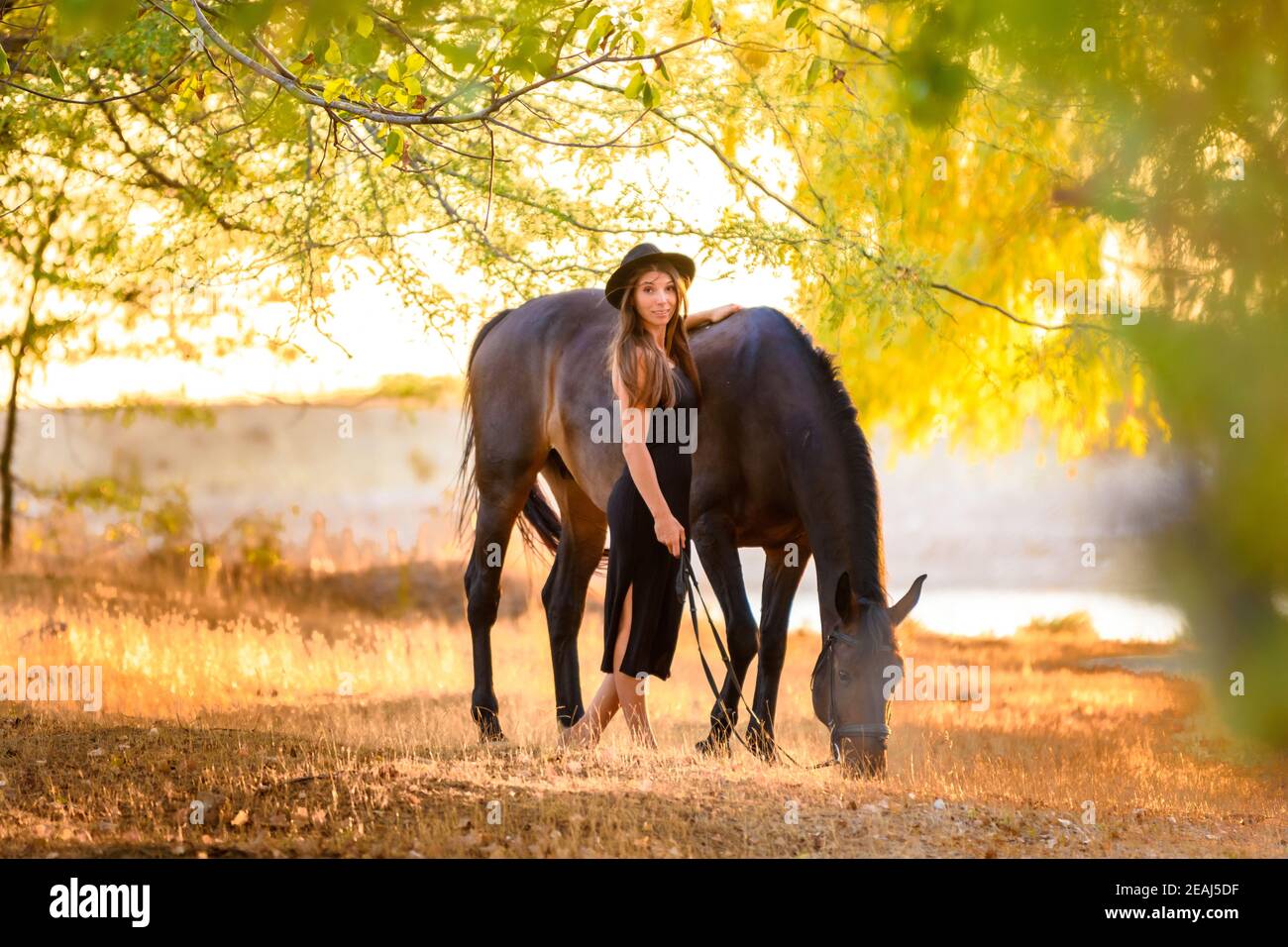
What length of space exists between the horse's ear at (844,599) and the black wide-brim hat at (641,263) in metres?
1.68

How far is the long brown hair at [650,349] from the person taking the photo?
628 cm

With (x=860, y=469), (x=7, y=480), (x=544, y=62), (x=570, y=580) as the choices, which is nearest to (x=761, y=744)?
(x=860, y=469)

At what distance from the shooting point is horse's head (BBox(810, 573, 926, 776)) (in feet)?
20.2

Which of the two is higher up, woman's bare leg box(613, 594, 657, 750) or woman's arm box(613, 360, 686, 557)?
woman's arm box(613, 360, 686, 557)

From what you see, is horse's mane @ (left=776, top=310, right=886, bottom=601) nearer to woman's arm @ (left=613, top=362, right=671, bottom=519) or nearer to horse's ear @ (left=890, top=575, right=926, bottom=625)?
horse's ear @ (left=890, top=575, right=926, bottom=625)

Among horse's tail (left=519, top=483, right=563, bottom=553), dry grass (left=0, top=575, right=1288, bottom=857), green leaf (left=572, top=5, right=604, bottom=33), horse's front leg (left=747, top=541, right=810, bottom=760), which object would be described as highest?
green leaf (left=572, top=5, right=604, bottom=33)

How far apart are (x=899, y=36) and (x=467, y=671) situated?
664 cm

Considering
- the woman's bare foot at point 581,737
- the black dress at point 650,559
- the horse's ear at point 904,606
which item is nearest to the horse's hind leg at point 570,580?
the woman's bare foot at point 581,737

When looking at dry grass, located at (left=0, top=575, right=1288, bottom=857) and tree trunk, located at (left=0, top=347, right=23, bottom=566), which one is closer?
dry grass, located at (left=0, top=575, right=1288, bottom=857)

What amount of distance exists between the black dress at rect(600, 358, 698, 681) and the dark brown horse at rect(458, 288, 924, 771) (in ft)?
2.07

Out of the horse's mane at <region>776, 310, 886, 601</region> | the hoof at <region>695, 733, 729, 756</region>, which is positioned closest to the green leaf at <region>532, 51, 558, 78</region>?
the horse's mane at <region>776, 310, 886, 601</region>

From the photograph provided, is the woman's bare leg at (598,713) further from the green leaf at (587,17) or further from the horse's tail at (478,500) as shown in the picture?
the green leaf at (587,17)

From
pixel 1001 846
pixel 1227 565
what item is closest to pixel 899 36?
pixel 1227 565

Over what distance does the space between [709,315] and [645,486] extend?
206cm
